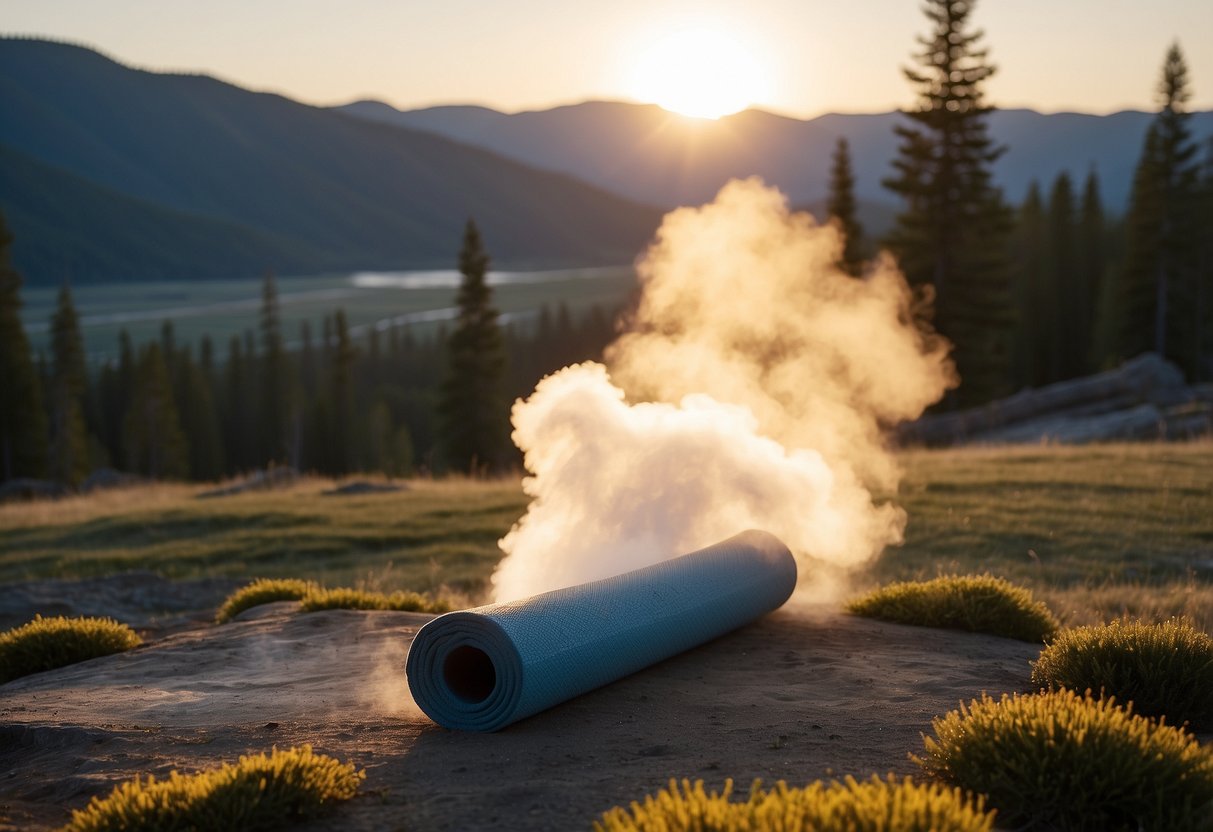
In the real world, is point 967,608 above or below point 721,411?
below

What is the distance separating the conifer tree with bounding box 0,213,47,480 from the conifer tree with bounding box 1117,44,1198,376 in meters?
65.9

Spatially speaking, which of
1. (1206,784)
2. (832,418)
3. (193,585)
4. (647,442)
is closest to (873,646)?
(647,442)

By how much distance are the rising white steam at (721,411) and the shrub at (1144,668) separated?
382cm

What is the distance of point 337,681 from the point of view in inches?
306

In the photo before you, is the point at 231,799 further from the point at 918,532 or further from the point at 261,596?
the point at 918,532

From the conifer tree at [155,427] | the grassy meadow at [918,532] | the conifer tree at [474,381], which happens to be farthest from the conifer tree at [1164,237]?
the conifer tree at [155,427]

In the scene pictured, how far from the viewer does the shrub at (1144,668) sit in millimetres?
6715

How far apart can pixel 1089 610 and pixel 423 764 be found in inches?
292

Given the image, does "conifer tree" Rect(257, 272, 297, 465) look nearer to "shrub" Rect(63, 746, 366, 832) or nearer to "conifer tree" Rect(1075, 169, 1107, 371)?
"conifer tree" Rect(1075, 169, 1107, 371)

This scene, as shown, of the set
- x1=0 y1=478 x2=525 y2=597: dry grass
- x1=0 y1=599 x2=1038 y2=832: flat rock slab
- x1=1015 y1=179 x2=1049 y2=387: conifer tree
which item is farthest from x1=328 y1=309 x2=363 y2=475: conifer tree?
x1=0 y1=599 x2=1038 y2=832: flat rock slab

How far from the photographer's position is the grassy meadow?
1311 cm

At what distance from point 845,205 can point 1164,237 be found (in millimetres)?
21876

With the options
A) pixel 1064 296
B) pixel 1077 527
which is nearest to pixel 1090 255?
pixel 1064 296

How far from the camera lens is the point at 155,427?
9762 centimetres
